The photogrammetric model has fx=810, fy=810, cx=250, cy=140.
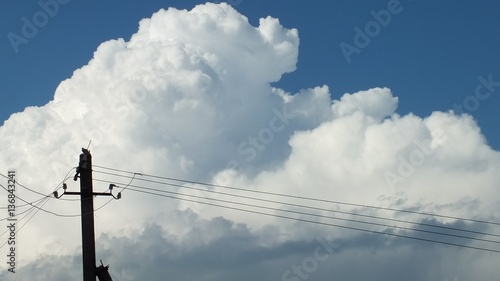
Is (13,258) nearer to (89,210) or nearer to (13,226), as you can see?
(13,226)

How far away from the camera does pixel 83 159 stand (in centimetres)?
4084

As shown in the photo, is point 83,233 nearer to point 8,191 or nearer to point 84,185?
point 84,185

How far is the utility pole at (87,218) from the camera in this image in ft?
129

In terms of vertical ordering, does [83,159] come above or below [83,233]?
above

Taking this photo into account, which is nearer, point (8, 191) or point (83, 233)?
point (83, 233)

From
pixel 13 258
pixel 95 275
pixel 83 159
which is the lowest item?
pixel 95 275

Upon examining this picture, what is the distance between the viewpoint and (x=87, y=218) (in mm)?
39719

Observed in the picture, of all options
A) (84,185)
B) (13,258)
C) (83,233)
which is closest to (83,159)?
(84,185)

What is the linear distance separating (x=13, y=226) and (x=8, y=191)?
6.43 feet

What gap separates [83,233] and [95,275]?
6.95ft

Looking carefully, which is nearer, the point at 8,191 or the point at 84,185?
the point at 84,185

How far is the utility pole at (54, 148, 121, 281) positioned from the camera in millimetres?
39312

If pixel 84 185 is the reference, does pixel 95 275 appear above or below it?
below

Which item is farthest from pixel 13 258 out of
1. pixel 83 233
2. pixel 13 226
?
pixel 83 233
